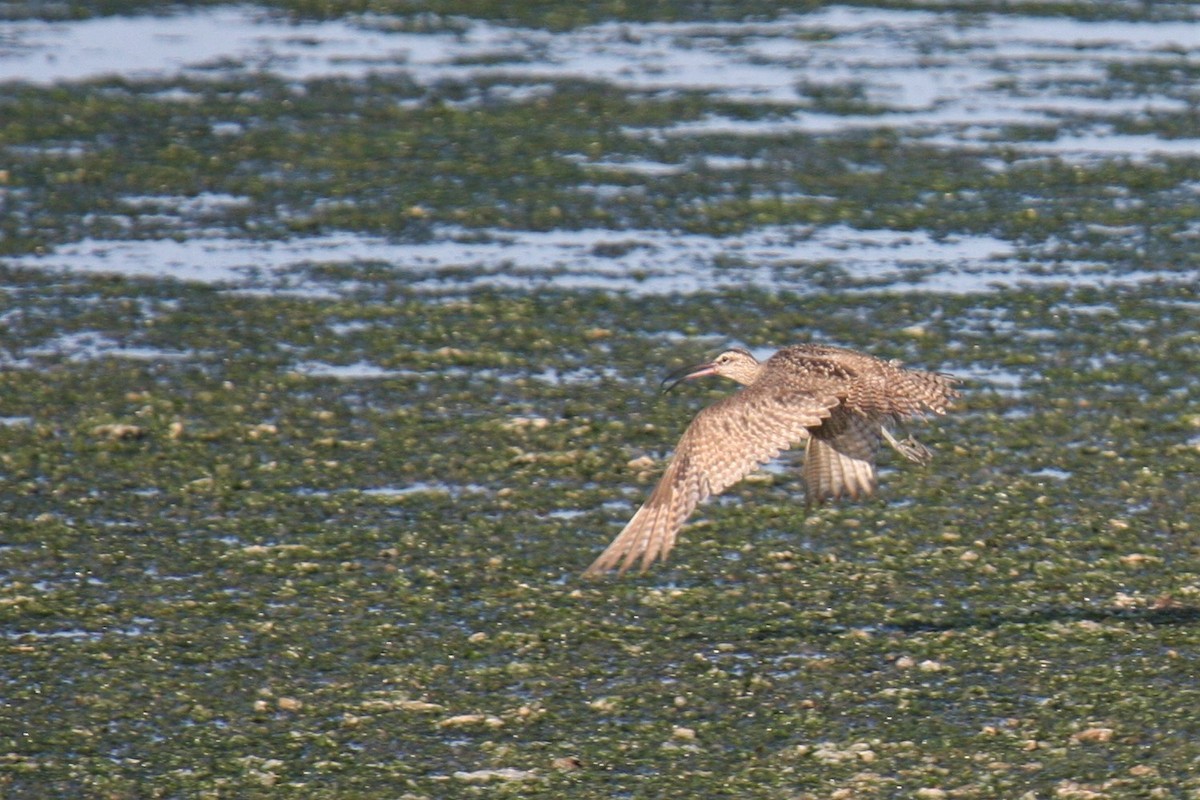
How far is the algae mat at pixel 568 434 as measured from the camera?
18.4 feet

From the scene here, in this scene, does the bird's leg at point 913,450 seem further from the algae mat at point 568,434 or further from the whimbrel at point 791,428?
the algae mat at point 568,434

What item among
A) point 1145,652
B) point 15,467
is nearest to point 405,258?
point 15,467

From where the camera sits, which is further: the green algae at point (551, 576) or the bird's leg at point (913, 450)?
the bird's leg at point (913, 450)

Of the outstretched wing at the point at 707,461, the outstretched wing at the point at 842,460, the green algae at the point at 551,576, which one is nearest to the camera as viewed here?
the green algae at the point at 551,576

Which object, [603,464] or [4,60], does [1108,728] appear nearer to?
[603,464]

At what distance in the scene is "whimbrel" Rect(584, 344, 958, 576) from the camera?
20.0ft

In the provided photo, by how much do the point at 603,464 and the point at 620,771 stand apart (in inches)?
93.4

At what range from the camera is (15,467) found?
24.7 feet

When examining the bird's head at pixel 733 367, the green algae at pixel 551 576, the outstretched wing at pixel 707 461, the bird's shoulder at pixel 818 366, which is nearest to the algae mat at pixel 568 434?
the green algae at pixel 551 576

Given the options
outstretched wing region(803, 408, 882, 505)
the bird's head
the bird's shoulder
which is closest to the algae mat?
outstretched wing region(803, 408, 882, 505)

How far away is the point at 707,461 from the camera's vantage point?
20.1 ft

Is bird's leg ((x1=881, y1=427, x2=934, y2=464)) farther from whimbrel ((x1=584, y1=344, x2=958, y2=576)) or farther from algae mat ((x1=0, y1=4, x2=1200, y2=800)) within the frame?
algae mat ((x1=0, y1=4, x2=1200, y2=800))

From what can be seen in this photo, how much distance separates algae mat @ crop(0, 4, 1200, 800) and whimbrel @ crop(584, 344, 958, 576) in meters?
0.26

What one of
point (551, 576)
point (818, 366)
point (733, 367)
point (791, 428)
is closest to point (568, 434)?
point (733, 367)
